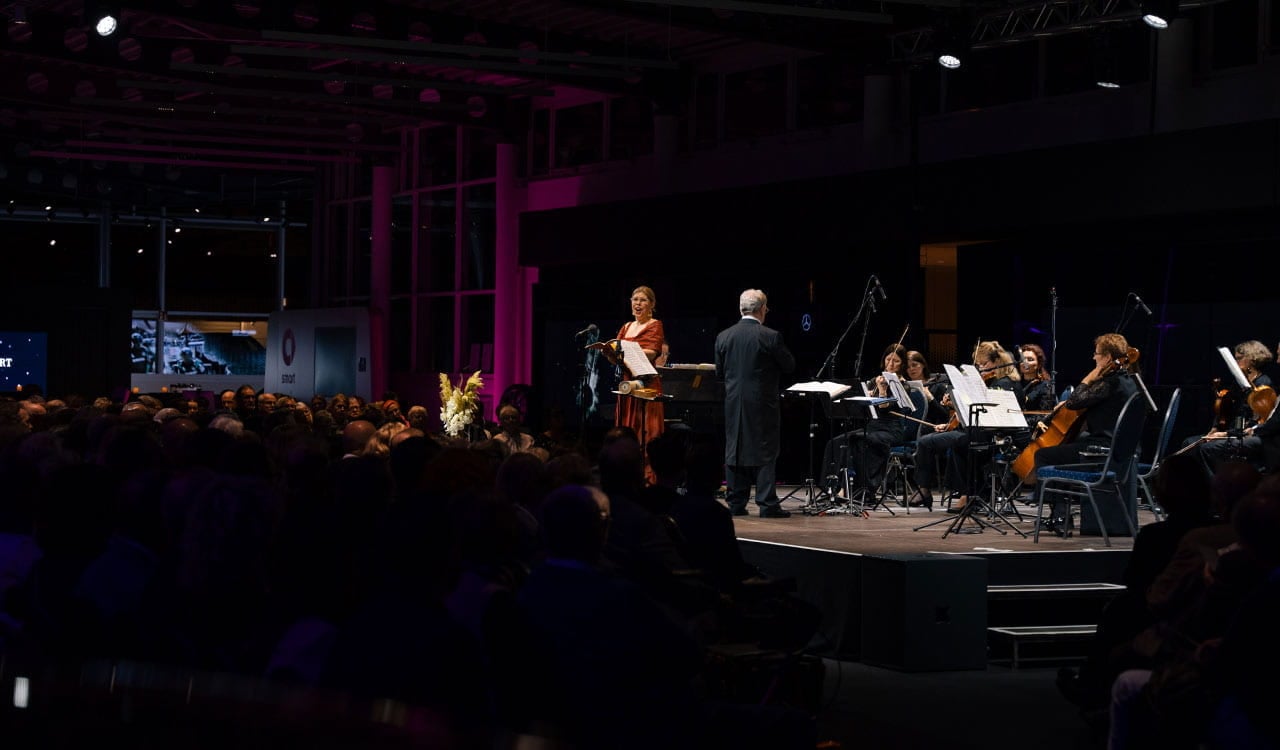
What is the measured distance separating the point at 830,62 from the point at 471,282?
7.30 meters

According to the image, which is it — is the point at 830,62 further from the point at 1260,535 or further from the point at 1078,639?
the point at 1260,535

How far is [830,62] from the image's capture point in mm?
15805

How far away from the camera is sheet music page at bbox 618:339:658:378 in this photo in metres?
10.0

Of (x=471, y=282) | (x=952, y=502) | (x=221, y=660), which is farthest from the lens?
(x=471, y=282)

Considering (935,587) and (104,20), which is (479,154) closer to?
(104,20)

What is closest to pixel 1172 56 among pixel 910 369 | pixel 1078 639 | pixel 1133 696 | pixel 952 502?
pixel 910 369

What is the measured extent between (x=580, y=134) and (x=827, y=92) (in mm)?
4387

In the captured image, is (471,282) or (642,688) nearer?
(642,688)

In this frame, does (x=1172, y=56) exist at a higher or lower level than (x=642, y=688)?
higher

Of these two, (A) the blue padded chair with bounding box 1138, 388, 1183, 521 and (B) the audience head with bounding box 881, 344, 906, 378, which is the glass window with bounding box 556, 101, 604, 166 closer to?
(B) the audience head with bounding box 881, 344, 906, 378

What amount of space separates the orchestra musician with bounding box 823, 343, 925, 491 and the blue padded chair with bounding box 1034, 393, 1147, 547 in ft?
8.10

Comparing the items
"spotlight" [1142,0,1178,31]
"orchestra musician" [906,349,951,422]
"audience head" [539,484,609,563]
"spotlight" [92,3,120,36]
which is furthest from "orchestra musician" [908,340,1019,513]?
"audience head" [539,484,609,563]

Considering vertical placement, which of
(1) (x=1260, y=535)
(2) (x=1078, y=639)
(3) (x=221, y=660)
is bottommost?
(2) (x=1078, y=639)

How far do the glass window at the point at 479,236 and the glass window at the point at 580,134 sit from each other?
177 centimetres
